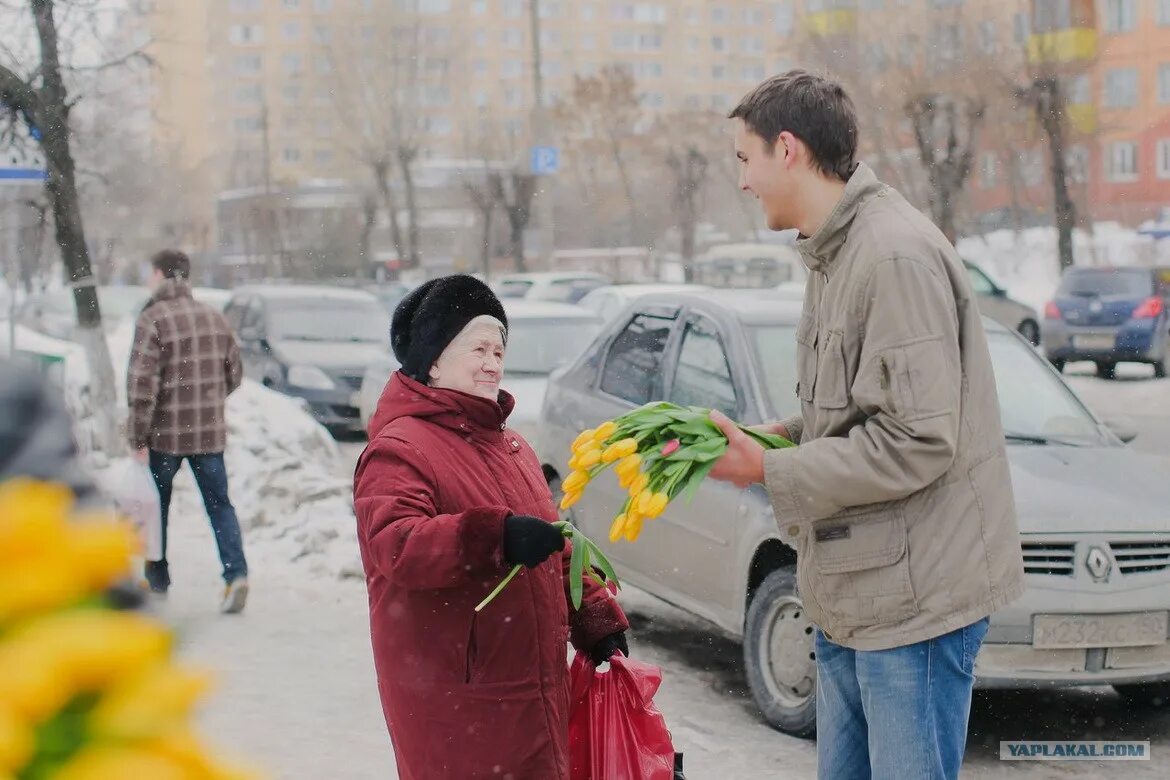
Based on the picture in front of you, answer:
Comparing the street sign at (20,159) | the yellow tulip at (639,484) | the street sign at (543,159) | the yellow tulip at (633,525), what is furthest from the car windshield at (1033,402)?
the street sign at (543,159)

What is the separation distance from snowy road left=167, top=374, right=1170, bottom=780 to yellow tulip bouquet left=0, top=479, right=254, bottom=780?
143 inches

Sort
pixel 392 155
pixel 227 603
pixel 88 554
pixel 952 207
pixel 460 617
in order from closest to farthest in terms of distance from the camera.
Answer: pixel 88 554 < pixel 460 617 < pixel 227 603 < pixel 952 207 < pixel 392 155

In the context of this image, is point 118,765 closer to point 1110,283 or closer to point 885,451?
point 885,451

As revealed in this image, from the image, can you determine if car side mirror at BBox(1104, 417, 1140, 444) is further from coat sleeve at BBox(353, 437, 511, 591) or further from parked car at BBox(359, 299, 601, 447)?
parked car at BBox(359, 299, 601, 447)

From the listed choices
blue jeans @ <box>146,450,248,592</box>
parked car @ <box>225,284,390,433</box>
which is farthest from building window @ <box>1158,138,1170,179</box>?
blue jeans @ <box>146,450,248,592</box>

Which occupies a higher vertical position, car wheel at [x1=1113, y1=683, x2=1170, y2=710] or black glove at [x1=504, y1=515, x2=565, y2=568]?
black glove at [x1=504, y1=515, x2=565, y2=568]

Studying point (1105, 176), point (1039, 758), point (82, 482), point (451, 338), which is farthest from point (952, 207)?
point (82, 482)

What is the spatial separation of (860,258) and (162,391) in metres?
5.55

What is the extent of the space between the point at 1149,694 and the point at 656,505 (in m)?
3.74

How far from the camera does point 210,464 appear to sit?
7.60 m

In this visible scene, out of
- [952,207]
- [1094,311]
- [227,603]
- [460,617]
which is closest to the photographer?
[460,617]

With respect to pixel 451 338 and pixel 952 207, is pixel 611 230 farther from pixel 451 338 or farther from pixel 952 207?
pixel 451 338

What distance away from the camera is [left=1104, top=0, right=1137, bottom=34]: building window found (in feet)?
162

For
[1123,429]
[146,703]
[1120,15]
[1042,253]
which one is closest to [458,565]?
[146,703]
